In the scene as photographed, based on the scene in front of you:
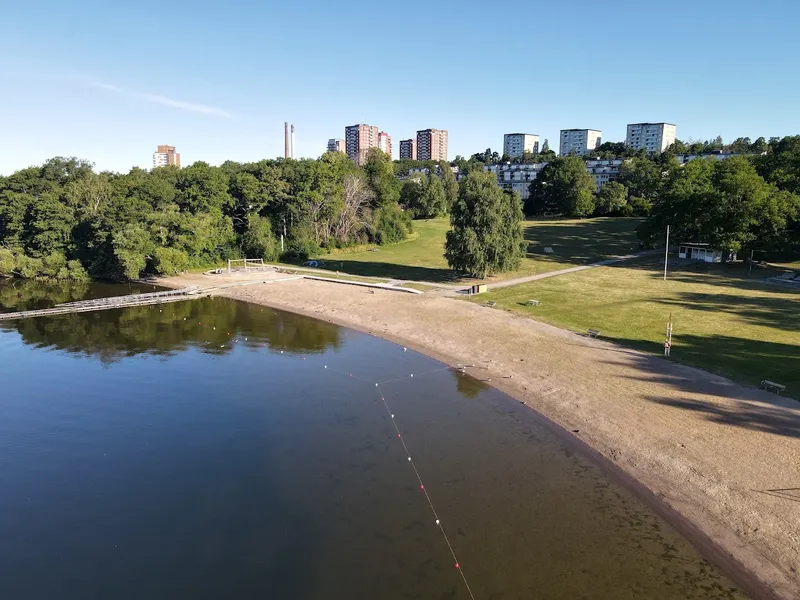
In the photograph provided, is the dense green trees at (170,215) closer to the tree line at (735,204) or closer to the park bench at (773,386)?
the tree line at (735,204)

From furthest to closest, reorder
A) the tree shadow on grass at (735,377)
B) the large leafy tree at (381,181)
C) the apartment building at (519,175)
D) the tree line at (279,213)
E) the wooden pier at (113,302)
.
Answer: the apartment building at (519,175), the large leafy tree at (381,181), the tree line at (279,213), the wooden pier at (113,302), the tree shadow on grass at (735,377)

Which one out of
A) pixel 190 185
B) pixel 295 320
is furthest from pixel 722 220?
pixel 190 185

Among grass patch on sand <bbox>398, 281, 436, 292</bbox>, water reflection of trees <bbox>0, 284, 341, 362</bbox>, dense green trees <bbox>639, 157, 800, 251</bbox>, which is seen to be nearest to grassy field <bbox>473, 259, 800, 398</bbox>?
dense green trees <bbox>639, 157, 800, 251</bbox>

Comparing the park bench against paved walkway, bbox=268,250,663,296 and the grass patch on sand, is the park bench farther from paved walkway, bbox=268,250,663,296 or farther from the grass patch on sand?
the grass patch on sand

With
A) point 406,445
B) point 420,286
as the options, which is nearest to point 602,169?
point 420,286

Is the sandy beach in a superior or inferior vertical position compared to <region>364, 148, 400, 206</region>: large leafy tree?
inferior

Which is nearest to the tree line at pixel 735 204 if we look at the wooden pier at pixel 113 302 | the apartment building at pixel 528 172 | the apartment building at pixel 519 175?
the wooden pier at pixel 113 302
